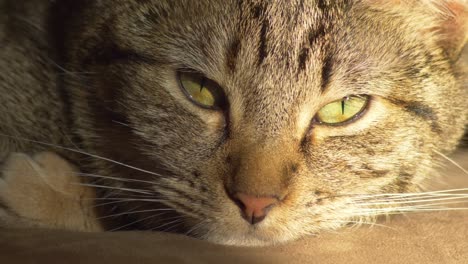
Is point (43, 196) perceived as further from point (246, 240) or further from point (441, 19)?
point (441, 19)

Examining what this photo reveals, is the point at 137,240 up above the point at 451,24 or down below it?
below

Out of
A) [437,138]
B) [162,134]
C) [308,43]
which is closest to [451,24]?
[437,138]

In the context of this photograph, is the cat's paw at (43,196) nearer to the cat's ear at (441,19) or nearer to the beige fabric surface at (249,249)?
the beige fabric surface at (249,249)

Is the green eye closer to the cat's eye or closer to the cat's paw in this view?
the cat's eye

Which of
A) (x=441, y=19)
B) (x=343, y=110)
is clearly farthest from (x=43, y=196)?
(x=441, y=19)

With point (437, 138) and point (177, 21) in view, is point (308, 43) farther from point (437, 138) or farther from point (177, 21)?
point (437, 138)

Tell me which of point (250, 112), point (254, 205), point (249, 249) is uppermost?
point (250, 112)

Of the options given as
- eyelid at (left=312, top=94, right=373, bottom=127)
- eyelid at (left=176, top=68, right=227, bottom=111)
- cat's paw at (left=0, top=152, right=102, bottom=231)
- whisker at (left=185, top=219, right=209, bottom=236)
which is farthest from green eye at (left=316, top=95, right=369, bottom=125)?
cat's paw at (left=0, top=152, right=102, bottom=231)
